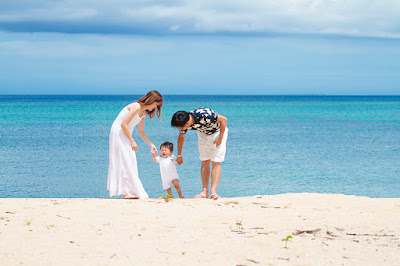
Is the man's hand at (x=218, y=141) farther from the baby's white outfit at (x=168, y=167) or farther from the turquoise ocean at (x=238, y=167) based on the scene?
the turquoise ocean at (x=238, y=167)

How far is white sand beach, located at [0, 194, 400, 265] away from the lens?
12.7 feet

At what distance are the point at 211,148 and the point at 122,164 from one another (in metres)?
1.31

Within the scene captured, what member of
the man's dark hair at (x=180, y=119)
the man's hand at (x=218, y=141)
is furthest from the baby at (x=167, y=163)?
the man's dark hair at (x=180, y=119)

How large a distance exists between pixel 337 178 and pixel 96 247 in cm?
793

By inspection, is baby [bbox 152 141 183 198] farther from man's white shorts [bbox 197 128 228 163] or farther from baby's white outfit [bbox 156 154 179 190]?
man's white shorts [bbox 197 128 228 163]

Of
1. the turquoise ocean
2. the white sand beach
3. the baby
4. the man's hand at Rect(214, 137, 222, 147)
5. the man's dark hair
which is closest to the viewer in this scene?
the white sand beach

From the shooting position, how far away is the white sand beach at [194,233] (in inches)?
152

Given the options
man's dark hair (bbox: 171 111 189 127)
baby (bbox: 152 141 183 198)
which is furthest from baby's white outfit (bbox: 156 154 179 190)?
man's dark hair (bbox: 171 111 189 127)

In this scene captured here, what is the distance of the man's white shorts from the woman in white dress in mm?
724

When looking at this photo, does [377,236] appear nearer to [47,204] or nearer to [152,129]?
[47,204]

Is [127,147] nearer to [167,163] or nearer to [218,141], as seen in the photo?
[167,163]

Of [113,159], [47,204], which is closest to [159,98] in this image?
[113,159]

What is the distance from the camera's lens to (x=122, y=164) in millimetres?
6633

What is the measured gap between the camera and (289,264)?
12.3 ft
